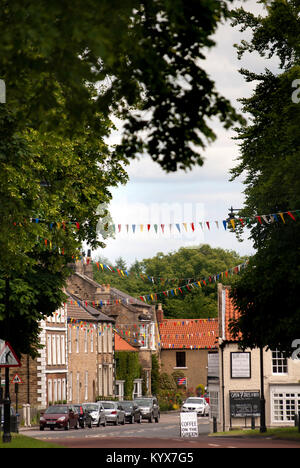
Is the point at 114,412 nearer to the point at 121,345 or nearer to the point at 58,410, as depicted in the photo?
the point at 58,410

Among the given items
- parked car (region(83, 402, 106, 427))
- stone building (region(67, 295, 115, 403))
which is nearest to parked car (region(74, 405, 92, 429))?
parked car (region(83, 402, 106, 427))

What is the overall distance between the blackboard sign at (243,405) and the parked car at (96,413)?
846cm

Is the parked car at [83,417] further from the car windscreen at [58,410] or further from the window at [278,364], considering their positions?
the window at [278,364]

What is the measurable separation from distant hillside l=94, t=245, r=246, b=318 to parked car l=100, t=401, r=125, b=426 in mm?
57033

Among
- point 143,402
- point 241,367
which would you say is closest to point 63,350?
point 143,402

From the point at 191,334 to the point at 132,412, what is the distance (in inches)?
1719

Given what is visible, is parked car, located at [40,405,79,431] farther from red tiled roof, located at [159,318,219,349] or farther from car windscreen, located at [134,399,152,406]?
red tiled roof, located at [159,318,219,349]

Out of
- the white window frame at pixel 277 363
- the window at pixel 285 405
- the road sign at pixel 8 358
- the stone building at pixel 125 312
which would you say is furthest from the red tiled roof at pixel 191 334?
the road sign at pixel 8 358

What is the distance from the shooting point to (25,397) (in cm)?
7131

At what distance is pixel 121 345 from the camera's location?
99750 millimetres

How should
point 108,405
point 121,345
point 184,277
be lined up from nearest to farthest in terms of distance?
1. point 108,405
2. point 121,345
3. point 184,277

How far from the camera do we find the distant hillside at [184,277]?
124500 millimetres
